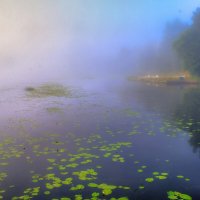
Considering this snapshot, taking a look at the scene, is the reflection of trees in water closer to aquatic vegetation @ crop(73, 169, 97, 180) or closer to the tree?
aquatic vegetation @ crop(73, 169, 97, 180)

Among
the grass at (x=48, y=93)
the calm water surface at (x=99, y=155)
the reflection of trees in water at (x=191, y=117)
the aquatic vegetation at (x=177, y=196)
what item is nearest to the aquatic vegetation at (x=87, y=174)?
the calm water surface at (x=99, y=155)

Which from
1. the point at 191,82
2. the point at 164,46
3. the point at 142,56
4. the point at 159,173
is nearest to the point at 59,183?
the point at 159,173

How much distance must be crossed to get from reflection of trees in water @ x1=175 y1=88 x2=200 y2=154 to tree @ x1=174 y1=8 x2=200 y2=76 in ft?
64.8

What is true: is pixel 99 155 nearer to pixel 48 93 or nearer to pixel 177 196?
pixel 177 196

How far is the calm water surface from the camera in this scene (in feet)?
42.4

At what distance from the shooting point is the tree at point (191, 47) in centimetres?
5826

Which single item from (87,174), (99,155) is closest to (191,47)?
(99,155)

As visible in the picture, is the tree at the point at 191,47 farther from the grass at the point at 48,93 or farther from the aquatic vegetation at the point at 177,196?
the aquatic vegetation at the point at 177,196

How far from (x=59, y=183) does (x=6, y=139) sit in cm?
899

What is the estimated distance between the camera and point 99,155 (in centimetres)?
1702

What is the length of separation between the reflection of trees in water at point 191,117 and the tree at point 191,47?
19761 mm

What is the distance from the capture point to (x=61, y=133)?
2261 centimetres

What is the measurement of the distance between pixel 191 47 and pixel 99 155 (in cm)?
4782

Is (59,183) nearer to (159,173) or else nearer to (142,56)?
(159,173)
